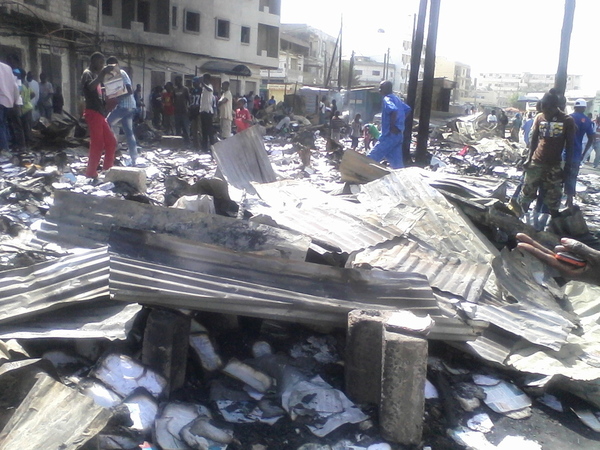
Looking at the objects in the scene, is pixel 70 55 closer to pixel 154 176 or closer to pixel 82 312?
pixel 154 176

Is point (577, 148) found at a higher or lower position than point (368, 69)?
lower

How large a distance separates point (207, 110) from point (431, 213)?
302 inches

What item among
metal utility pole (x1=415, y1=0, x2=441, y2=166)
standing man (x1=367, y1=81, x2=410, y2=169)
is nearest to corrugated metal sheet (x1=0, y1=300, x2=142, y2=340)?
standing man (x1=367, y1=81, x2=410, y2=169)

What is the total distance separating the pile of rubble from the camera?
2277 mm

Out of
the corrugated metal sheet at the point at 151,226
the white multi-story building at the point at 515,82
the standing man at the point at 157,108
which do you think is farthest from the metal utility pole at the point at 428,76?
the white multi-story building at the point at 515,82

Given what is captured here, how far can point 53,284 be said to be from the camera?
276cm

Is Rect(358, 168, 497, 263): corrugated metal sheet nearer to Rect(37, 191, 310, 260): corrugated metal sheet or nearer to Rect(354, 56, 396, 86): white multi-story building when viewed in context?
Rect(37, 191, 310, 260): corrugated metal sheet

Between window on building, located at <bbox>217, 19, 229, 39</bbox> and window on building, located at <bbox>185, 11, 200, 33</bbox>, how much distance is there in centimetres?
172

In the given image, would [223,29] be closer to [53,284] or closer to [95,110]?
[95,110]

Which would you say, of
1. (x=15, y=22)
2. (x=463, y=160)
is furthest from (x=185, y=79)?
(x=463, y=160)

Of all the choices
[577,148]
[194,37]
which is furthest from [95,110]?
[194,37]

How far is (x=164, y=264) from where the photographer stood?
8.73ft

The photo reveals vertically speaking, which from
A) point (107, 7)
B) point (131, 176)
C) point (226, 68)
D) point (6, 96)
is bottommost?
point (131, 176)

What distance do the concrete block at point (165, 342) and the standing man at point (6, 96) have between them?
22.4 feet
